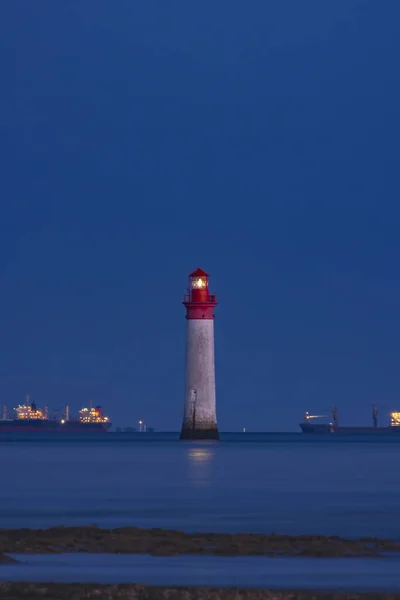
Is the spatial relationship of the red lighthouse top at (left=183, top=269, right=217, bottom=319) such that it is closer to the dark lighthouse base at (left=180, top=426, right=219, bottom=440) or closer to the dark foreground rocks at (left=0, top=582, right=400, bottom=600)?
the dark lighthouse base at (left=180, top=426, right=219, bottom=440)

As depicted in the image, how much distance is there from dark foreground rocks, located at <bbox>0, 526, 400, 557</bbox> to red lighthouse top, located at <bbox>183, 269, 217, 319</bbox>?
57298 mm

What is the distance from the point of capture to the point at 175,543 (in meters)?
25.6

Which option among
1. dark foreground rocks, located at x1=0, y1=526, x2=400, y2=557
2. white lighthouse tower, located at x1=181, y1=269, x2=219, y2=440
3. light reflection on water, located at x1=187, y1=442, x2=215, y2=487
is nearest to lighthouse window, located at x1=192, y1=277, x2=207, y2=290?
white lighthouse tower, located at x1=181, y1=269, x2=219, y2=440

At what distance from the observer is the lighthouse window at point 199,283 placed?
8819 centimetres

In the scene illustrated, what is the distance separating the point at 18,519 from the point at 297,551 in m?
11.4

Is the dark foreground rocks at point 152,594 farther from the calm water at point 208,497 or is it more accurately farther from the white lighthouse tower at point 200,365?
the white lighthouse tower at point 200,365

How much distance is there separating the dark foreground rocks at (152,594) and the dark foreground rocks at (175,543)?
5.74 metres

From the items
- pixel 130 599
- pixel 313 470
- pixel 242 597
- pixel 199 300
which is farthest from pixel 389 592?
pixel 199 300

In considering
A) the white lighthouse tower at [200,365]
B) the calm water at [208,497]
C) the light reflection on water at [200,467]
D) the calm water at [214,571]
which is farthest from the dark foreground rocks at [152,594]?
the white lighthouse tower at [200,365]

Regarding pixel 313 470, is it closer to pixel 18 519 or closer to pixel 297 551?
pixel 18 519

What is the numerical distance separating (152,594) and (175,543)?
25.6ft

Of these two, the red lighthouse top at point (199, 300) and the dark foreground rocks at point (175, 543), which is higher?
the red lighthouse top at point (199, 300)

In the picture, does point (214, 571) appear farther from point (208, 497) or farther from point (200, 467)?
point (200, 467)

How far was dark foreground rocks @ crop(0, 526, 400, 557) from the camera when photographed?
24391mm
